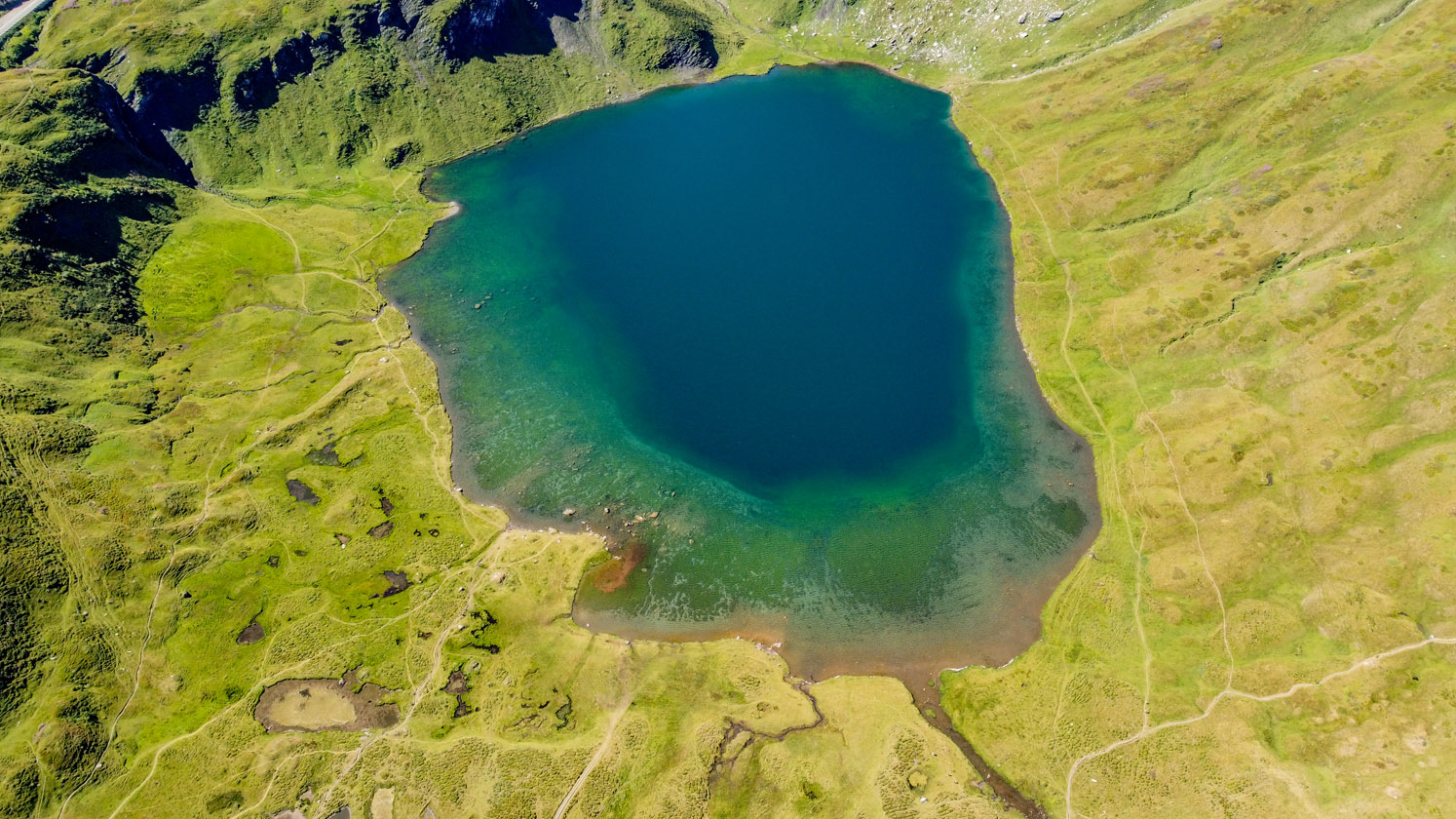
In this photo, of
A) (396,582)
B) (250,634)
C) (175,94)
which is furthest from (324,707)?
(175,94)

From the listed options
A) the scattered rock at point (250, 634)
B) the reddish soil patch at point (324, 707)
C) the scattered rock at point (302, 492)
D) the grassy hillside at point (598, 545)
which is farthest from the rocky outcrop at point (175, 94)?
the reddish soil patch at point (324, 707)

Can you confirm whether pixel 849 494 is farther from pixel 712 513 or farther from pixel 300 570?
pixel 300 570

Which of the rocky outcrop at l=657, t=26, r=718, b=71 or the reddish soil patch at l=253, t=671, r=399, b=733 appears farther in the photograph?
the rocky outcrop at l=657, t=26, r=718, b=71

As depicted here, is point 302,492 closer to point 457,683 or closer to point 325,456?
point 325,456

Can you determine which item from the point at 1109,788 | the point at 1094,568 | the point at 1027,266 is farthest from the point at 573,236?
the point at 1109,788

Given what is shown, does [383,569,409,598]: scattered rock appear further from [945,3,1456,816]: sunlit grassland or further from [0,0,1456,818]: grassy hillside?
[945,3,1456,816]: sunlit grassland

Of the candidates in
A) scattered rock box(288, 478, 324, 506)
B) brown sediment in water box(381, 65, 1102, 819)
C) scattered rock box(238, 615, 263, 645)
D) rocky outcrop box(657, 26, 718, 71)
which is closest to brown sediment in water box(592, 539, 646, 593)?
brown sediment in water box(381, 65, 1102, 819)

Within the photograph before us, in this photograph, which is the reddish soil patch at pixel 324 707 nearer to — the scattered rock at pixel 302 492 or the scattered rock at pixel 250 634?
the scattered rock at pixel 250 634
